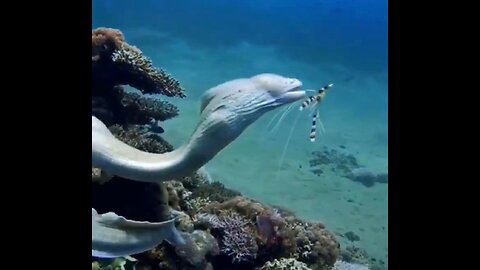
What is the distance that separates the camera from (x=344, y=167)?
1312cm

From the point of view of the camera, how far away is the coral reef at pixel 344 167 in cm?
1252

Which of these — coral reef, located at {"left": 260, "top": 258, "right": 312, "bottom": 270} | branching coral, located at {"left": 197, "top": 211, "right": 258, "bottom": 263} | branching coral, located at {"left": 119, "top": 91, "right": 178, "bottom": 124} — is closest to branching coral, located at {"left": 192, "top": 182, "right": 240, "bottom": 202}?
branching coral, located at {"left": 197, "top": 211, "right": 258, "bottom": 263}

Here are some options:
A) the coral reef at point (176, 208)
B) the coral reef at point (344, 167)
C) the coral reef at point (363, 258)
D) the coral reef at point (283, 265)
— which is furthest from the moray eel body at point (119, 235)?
the coral reef at point (344, 167)

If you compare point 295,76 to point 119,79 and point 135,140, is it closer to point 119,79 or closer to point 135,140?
point 119,79

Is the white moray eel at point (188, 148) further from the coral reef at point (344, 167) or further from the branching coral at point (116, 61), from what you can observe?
the coral reef at point (344, 167)

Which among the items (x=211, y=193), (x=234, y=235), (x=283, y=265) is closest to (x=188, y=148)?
(x=234, y=235)

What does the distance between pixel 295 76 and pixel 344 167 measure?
1060 centimetres

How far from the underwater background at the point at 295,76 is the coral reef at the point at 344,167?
4 cm

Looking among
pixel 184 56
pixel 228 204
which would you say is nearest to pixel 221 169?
pixel 228 204

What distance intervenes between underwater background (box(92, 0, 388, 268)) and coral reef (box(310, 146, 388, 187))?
1.4 inches
